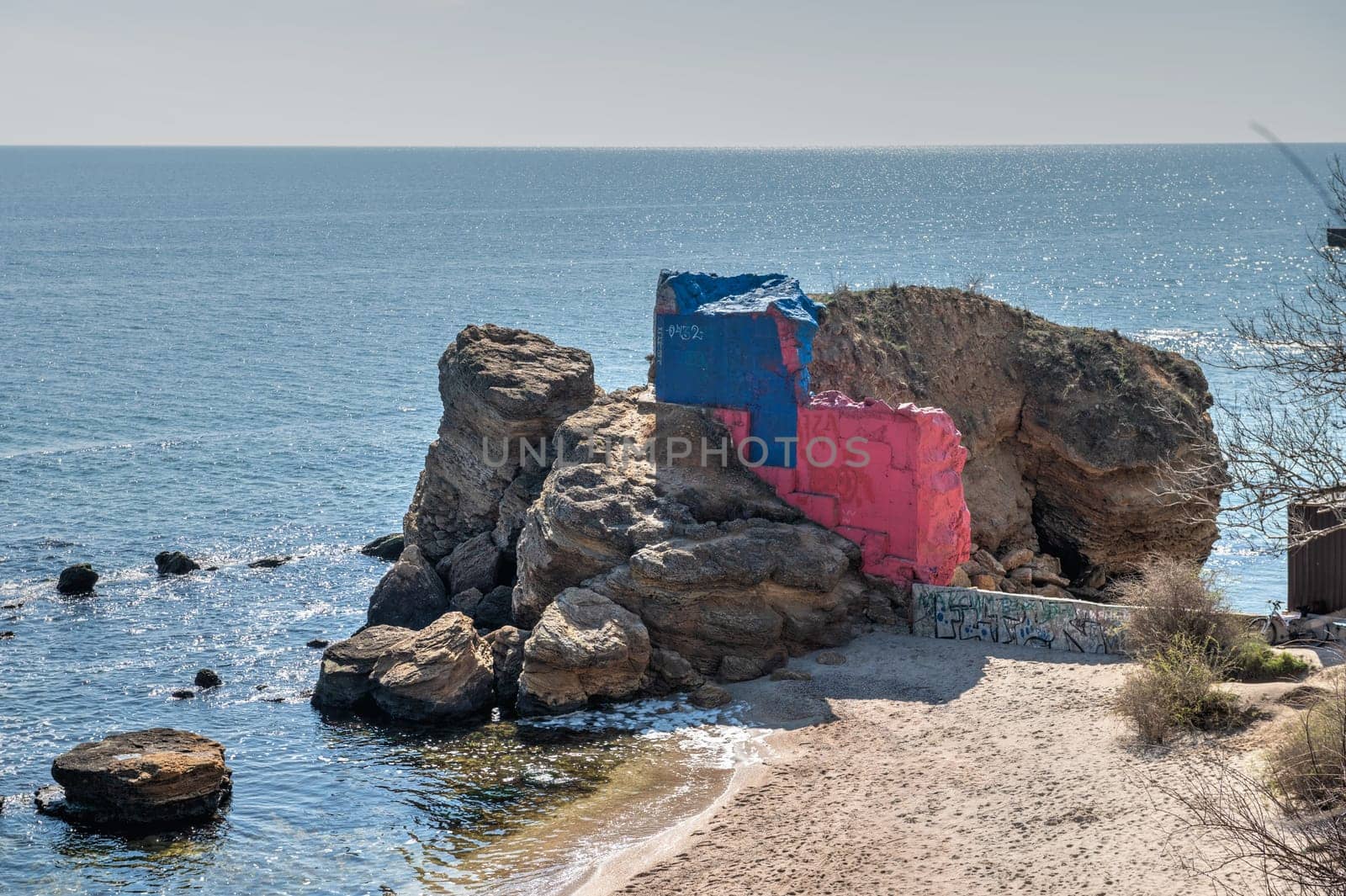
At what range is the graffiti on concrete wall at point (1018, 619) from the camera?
2356cm

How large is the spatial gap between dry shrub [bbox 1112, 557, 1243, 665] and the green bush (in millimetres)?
196

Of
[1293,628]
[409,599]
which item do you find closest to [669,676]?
[409,599]

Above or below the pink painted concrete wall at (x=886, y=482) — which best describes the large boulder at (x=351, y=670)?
below

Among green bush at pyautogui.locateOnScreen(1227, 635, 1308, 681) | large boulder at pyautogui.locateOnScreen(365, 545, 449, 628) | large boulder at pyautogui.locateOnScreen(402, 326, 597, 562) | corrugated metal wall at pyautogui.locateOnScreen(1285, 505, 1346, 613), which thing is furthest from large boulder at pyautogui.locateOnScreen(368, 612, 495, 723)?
corrugated metal wall at pyautogui.locateOnScreen(1285, 505, 1346, 613)

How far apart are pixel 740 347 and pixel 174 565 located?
18.0m

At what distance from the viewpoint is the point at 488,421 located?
103ft

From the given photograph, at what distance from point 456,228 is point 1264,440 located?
134 m

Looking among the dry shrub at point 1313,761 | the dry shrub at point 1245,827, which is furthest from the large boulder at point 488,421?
the dry shrub at point 1313,761

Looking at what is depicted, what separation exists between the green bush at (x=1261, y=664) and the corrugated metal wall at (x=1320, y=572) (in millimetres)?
3140

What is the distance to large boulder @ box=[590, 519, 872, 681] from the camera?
Result: 2495cm

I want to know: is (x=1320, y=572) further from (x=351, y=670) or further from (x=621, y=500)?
(x=351, y=670)

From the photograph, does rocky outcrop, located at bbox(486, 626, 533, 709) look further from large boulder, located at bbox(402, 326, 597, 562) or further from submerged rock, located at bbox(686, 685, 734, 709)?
large boulder, located at bbox(402, 326, 597, 562)

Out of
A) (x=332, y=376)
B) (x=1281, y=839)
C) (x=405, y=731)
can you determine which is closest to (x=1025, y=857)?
(x=1281, y=839)

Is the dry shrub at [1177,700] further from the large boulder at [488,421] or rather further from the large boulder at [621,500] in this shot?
the large boulder at [488,421]
